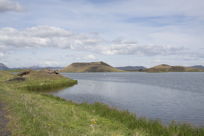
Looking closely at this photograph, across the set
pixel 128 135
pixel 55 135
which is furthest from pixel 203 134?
pixel 55 135

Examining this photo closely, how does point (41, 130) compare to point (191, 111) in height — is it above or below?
above

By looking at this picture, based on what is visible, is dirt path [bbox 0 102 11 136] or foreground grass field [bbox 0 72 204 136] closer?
dirt path [bbox 0 102 11 136]

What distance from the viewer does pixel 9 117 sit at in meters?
14.7

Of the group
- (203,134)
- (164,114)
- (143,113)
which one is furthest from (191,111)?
(203,134)

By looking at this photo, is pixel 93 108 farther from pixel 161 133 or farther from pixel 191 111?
pixel 191 111

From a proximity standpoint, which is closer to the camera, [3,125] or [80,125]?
[3,125]

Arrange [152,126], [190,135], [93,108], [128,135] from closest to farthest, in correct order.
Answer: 1. [128,135]
2. [190,135]
3. [152,126]
4. [93,108]

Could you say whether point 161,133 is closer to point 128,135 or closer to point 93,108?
point 128,135

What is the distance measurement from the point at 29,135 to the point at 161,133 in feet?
35.8

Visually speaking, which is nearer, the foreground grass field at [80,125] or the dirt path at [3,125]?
the dirt path at [3,125]

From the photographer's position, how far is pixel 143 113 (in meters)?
28.1

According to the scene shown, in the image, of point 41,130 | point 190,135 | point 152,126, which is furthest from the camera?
point 152,126

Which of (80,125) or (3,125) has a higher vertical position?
(3,125)

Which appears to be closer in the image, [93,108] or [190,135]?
[190,135]
